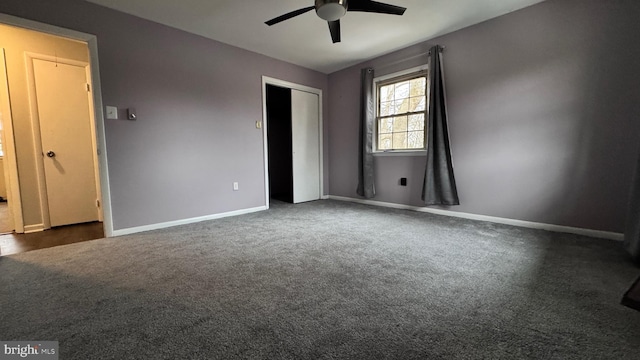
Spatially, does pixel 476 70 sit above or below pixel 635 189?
above

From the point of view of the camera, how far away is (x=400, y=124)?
3936 mm

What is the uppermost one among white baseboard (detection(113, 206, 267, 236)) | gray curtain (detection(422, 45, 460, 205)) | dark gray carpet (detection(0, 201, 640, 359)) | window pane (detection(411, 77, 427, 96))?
window pane (detection(411, 77, 427, 96))

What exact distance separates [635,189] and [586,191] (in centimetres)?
60

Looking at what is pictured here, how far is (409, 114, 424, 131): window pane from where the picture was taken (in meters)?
3.67

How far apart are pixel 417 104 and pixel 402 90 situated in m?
0.37

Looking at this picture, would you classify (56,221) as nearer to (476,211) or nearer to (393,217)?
(393,217)

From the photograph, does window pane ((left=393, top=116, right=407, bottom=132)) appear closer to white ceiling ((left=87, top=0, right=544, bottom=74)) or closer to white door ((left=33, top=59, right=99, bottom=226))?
white ceiling ((left=87, top=0, right=544, bottom=74))

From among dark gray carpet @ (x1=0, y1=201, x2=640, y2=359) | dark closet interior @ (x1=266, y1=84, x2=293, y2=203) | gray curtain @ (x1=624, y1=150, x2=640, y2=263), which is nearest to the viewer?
dark gray carpet @ (x1=0, y1=201, x2=640, y2=359)

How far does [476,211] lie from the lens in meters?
3.20

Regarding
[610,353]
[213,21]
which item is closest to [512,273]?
[610,353]

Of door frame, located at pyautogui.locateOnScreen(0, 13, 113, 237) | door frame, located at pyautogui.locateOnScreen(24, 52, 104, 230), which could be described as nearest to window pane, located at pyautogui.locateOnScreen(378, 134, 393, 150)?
door frame, located at pyautogui.locateOnScreen(0, 13, 113, 237)

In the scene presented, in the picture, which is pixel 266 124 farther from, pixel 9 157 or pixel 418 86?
pixel 9 157

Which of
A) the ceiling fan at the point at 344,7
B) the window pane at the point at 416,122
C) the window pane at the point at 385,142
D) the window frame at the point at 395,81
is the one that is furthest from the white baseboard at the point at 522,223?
the ceiling fan at the point at 344,7

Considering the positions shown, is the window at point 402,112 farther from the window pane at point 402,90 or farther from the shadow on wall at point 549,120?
the shadow on wall at point 549,120
